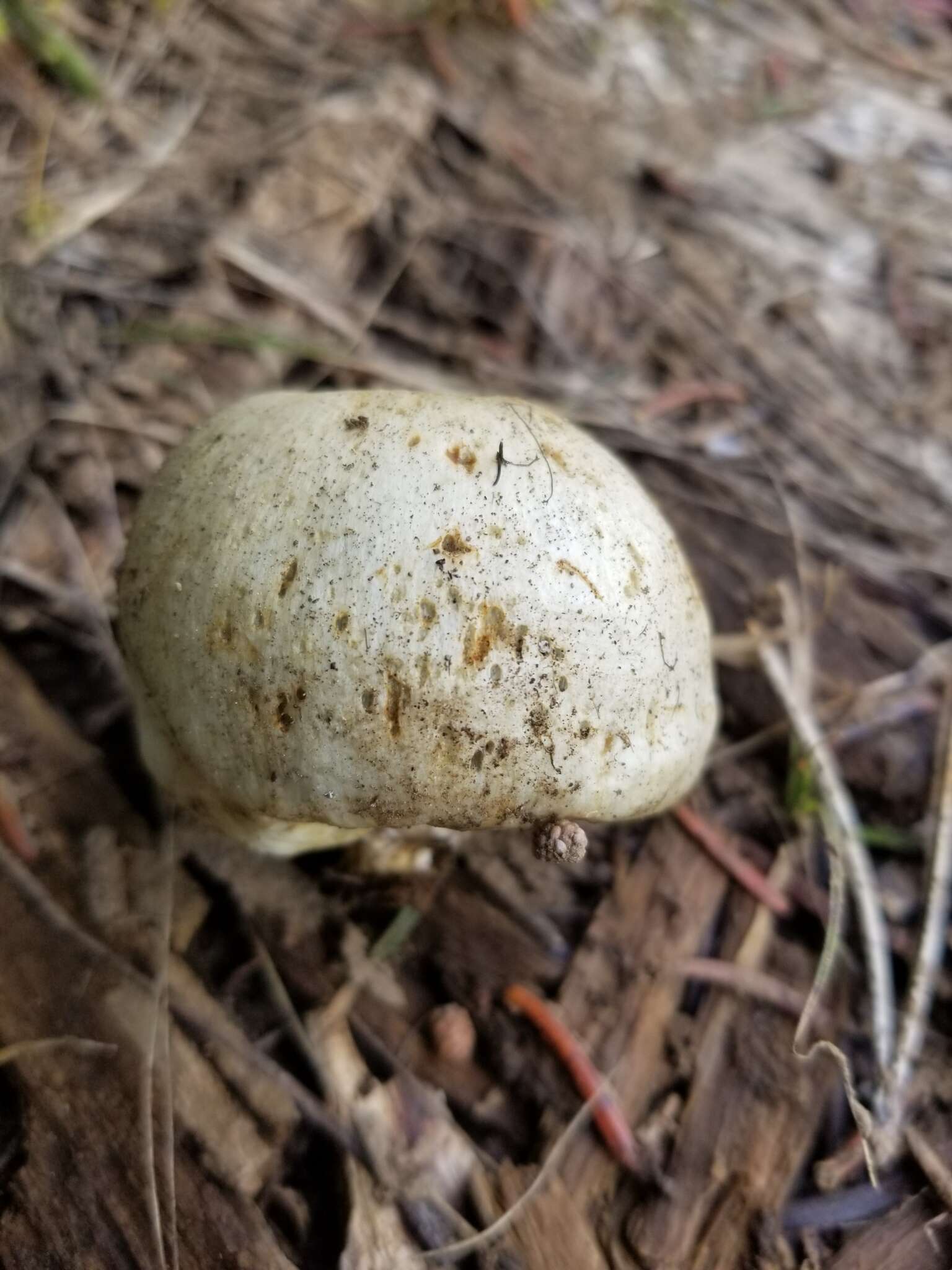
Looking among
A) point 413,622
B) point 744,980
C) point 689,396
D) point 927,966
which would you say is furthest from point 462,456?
point 689,396

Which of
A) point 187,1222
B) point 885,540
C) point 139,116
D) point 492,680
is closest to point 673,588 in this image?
point 492,680

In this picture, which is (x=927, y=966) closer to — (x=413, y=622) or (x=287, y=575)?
(x=413, y=622)

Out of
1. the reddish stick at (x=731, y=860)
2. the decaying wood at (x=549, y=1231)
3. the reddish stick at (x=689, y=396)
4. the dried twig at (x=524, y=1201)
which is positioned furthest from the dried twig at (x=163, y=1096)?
the reddish stick at (x=689, y=396)

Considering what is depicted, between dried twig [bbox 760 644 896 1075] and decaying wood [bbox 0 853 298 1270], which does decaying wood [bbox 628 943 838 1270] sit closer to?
dried twig [bbox 760 644 896 1075]

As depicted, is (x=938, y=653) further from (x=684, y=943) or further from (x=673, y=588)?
(x=673, y=588)

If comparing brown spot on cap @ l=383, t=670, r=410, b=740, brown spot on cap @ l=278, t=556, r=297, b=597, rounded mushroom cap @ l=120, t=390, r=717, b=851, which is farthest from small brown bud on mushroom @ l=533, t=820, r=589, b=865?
brown spot on cap @ l=278, t=556, r=297, b=597

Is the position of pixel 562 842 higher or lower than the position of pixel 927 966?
higher

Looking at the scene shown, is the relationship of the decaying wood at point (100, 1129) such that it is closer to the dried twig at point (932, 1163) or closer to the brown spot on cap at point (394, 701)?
the brown spot on cap at point (394, 701)
